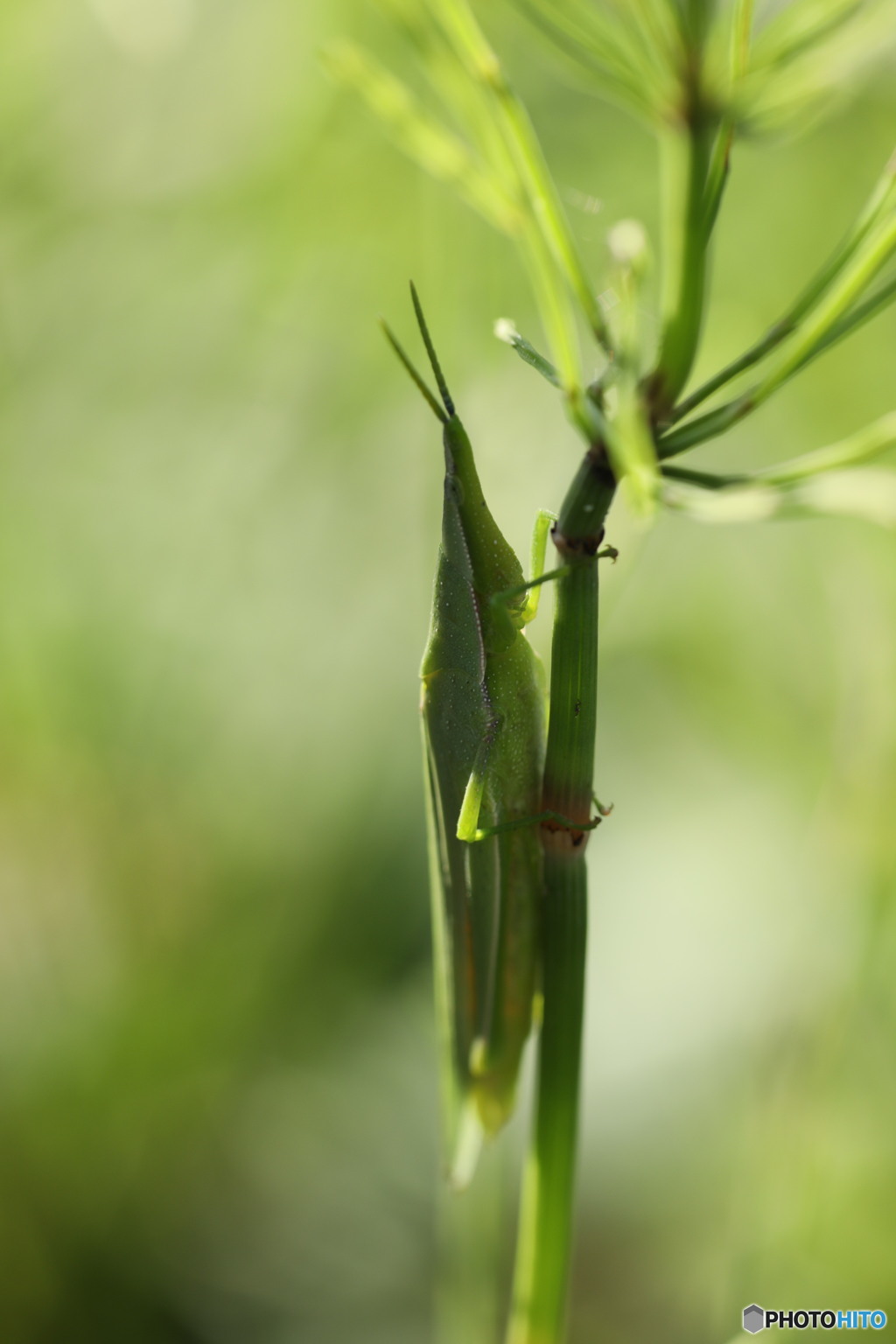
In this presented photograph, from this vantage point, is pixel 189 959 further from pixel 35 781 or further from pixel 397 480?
pixel 397 480


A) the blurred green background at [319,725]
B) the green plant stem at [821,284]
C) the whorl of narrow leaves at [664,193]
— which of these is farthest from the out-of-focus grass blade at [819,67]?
the blurred green background at [319,725]

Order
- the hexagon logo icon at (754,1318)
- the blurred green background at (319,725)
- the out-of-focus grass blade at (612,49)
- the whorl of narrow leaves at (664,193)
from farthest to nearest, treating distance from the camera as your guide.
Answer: the blurred green background at (319,725) → the hexagon logo icon at (754,1318) → the out-of-focus grass blade at (612,49) → the whorl of narrow leaves at (664,193)

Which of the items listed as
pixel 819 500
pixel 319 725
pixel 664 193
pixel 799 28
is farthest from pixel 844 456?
pixel 319 725

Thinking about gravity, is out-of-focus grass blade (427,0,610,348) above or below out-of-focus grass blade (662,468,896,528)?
above

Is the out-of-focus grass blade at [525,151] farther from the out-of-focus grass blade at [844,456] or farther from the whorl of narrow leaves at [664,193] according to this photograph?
the out-of-focus grass blade at [844,456]

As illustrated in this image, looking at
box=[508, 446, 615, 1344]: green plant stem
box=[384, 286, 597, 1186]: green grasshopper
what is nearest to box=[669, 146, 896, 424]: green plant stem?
box=[508, 446, 615, 1344]: green plant stem

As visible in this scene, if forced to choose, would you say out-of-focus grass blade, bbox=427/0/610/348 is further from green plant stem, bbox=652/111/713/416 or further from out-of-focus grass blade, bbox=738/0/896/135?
out-of-focus grass blade, bbox=738/0/896/135

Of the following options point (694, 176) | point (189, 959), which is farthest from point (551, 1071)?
point (189, 959)
